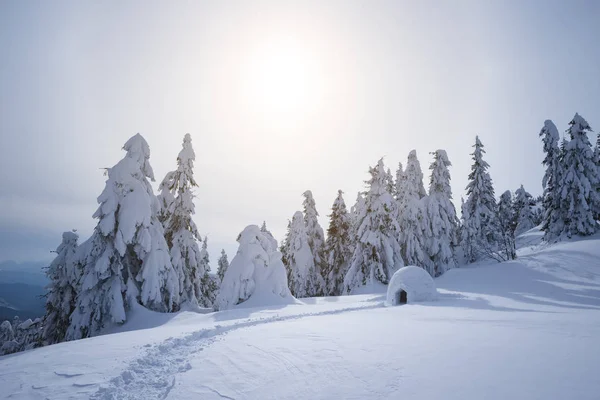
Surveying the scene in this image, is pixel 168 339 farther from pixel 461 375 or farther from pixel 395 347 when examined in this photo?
pixel 461 375

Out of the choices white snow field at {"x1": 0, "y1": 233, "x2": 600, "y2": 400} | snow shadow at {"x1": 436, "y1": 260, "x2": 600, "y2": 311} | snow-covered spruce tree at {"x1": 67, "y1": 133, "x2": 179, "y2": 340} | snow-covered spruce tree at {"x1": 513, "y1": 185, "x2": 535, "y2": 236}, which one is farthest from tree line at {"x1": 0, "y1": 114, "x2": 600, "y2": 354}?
snow-covered spruce tree at {"x1": 513, "y1": 185, "x2": 535, "y2": 236}

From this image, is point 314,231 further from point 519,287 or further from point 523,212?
point 523,212

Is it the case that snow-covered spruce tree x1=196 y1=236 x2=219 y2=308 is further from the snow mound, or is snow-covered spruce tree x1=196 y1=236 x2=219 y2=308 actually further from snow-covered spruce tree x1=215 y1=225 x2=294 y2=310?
the snow mound

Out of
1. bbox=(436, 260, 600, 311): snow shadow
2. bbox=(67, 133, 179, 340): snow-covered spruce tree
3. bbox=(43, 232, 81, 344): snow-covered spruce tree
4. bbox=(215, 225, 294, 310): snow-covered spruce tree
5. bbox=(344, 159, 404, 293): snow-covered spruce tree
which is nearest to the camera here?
bbox=(436, 260, 600, 311): snow shadow

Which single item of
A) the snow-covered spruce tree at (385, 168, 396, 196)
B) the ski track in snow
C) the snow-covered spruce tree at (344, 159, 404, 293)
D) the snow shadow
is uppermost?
the snow-covered spruce tree at (385, 168, 396, 196)

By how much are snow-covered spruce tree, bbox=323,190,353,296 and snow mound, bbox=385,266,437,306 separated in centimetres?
1494

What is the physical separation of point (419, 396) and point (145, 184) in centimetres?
1906

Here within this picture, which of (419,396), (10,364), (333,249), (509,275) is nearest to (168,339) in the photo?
(10,364)

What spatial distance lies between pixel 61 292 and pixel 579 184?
40278 mm

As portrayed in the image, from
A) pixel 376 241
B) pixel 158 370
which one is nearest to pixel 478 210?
pixel 376 241

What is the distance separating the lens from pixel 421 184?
33.5 metres

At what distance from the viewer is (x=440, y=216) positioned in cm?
3059

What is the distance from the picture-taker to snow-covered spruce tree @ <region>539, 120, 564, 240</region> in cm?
2734

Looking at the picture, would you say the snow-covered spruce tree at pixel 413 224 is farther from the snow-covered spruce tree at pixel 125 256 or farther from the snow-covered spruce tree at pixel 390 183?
the snow-covered spruce tree at pixel 125 256
